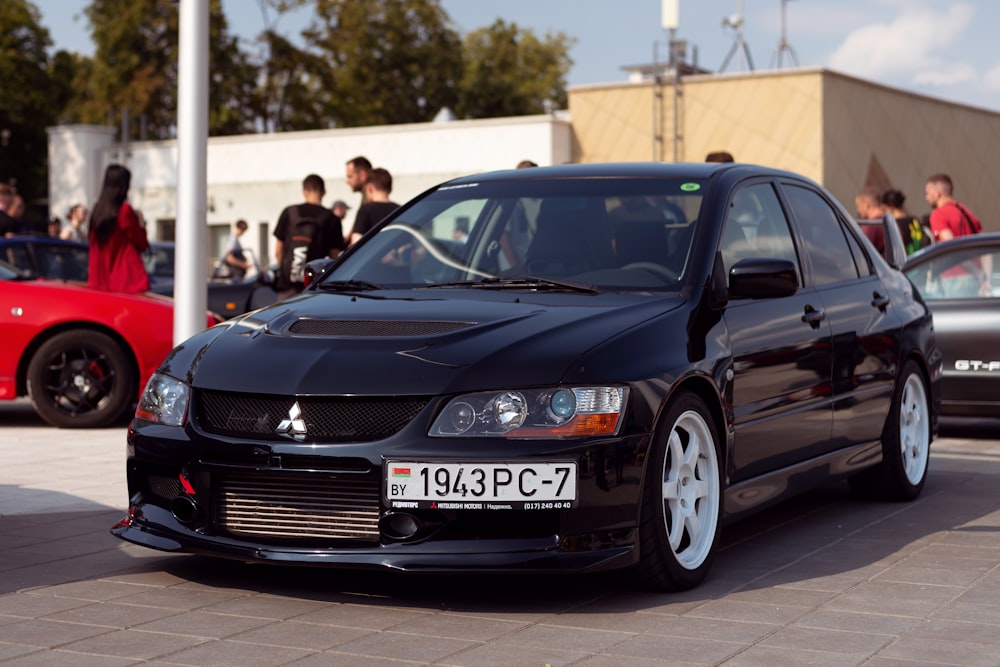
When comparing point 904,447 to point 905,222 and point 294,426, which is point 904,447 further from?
point 905,222

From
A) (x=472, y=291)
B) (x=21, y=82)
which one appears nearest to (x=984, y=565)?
(x=472, y=291)

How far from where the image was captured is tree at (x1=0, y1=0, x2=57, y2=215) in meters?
62.3

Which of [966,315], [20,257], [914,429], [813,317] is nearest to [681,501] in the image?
[813,317]

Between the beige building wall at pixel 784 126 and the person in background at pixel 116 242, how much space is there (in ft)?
88.4

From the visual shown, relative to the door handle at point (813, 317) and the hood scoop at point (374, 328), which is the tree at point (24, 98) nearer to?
the door handle at point (813, 317)

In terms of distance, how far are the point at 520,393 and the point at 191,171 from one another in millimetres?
4356

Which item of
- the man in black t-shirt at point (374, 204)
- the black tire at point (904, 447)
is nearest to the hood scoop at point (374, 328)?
the black tire at point (904, 447)

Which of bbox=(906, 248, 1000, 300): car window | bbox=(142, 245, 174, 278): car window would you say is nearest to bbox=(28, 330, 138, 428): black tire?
bbox=(906, 248, 1000, 300): car window

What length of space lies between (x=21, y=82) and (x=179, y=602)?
61133 mm

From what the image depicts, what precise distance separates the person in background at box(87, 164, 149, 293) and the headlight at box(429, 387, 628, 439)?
23.8ft

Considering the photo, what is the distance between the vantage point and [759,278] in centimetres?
603

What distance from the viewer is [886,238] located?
345 inches

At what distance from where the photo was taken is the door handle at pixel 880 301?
7.59 metres

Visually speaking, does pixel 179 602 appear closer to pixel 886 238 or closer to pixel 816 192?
pixel 816 192
